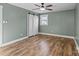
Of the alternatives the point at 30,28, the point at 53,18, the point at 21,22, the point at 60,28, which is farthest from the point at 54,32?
the point at 21,22

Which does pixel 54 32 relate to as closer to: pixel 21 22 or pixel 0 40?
pixel 21 22

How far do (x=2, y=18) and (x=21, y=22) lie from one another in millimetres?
2047

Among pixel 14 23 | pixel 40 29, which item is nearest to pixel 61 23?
pixel 40 29

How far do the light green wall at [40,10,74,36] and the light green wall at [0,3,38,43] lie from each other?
9.71ft

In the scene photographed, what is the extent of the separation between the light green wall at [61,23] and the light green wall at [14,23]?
2.96 meters

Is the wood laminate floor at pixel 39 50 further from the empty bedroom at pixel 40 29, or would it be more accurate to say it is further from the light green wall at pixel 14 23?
the light green wall at pixel 14 23

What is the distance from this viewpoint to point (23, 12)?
689 centimetres

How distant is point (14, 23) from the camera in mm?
5797

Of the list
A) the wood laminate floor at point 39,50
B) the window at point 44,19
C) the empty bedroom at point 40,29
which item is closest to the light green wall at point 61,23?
the empty bedroom at point 40,29

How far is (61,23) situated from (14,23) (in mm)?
4360

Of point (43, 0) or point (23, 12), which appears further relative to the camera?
point (23, 12)

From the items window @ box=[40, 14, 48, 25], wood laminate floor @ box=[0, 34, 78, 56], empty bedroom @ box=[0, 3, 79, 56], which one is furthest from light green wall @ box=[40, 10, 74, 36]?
wood laminate floor @ box=[0, 34, 78, 56]

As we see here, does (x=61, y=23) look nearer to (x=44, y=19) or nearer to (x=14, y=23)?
(x=44, y=19)

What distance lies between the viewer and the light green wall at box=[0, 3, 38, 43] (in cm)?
502
